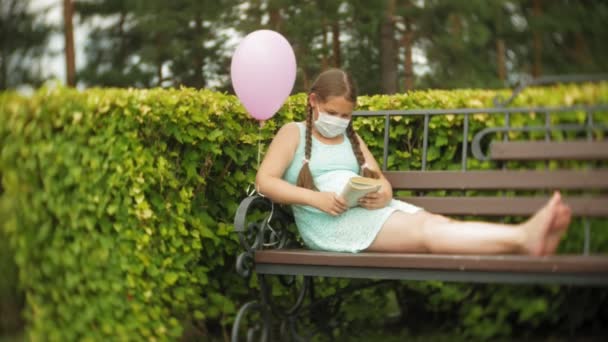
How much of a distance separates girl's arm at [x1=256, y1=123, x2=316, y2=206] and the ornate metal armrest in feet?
0.30

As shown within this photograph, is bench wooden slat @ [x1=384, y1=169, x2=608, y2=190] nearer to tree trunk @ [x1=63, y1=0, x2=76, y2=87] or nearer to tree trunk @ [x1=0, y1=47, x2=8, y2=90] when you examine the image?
tree trunk @ [x1=63, y1=0, x2=76, y2=87]

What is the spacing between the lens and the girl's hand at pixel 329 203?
11.9ft

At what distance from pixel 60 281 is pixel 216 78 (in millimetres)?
7709

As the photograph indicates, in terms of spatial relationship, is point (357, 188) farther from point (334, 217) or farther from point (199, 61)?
point (199, 61)

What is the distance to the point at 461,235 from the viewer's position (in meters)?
3.32

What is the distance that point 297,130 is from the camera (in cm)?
391

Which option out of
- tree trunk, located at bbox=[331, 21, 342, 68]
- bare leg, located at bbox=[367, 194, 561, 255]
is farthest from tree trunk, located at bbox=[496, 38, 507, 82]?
bare leg, located at bbox=[367, 194, 561, 255]

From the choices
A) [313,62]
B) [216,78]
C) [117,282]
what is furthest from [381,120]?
[216,78]

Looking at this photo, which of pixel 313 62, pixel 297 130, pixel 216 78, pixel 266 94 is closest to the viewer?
pixel 297 130

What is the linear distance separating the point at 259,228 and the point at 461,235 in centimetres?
99

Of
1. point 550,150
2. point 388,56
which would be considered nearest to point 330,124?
point 550,150

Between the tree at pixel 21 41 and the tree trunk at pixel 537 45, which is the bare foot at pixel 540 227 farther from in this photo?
the tree at pixel 21 41

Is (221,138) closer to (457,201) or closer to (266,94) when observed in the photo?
(266,94)

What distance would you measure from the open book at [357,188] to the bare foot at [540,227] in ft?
2.19
